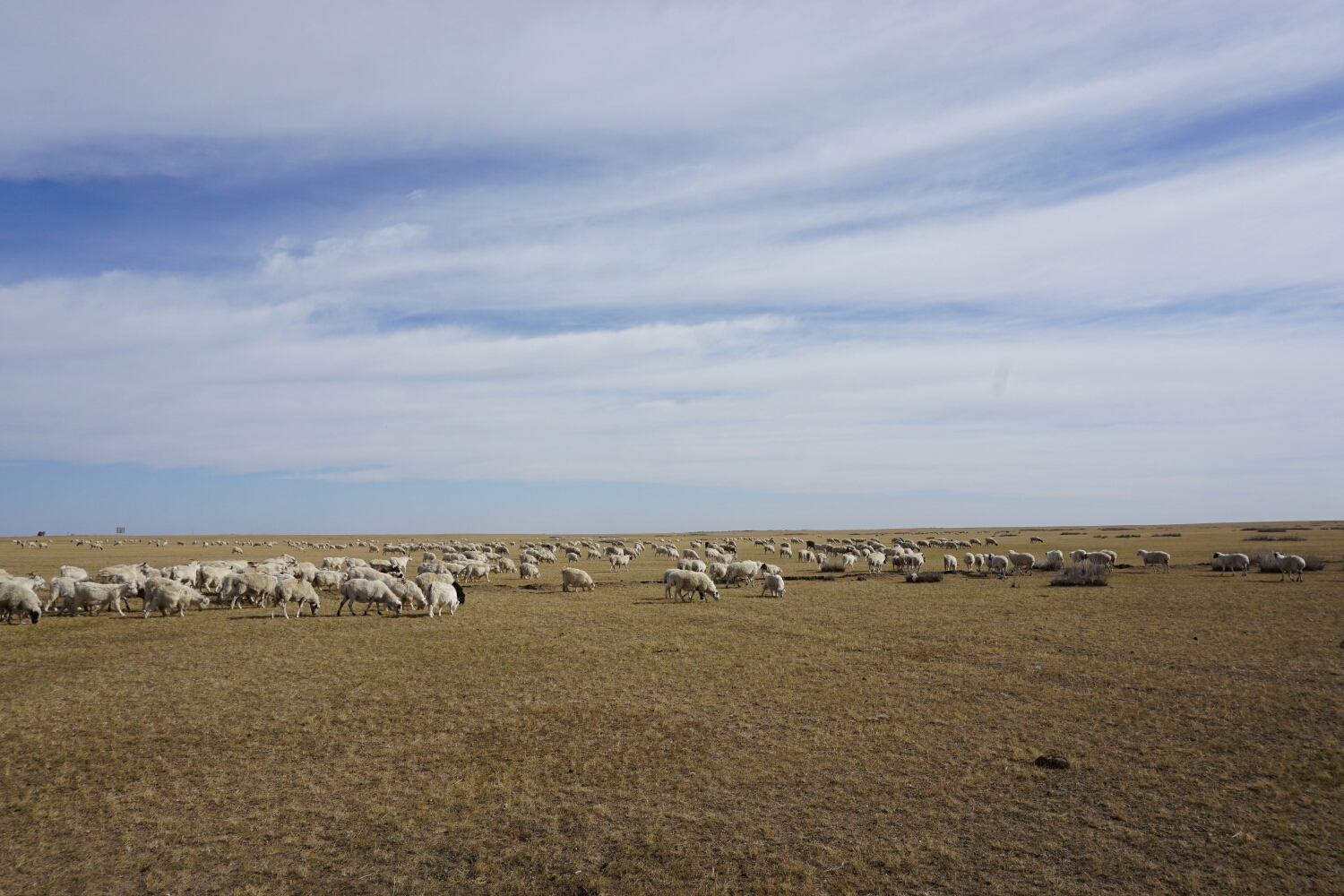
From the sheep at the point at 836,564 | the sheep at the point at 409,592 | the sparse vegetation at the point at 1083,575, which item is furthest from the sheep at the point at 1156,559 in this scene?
the sheep at the point at 409,592

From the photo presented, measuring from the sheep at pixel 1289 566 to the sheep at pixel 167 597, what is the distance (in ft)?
152

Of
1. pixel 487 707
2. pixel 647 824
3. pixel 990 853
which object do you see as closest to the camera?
pixel 990 853

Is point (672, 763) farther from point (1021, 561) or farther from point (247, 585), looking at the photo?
point (1021, 561)

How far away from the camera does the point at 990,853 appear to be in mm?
7719

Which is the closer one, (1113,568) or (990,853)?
(990,853)

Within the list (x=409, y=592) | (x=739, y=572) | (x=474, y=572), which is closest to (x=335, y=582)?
(x=409, y=592)

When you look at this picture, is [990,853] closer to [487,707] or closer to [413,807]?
[413,807]

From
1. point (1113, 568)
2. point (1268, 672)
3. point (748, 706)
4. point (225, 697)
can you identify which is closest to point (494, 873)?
point (748, 706)

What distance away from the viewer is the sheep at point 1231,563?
37406 millimetres

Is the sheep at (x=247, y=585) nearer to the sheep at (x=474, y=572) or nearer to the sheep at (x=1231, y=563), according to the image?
the sheep at (x=474, y=572)

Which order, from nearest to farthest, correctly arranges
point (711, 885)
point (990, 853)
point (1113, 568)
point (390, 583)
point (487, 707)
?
point (711, 885) → point (990, 853) → point (487, 707) → point (390, 583) → point (1113, 568)

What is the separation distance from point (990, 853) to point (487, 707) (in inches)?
339

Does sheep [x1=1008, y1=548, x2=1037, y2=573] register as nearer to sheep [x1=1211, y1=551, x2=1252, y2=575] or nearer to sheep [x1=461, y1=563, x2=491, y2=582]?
sheep [x1=1211, y1=551, x2=1252, y2=575]

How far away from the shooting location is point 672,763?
10195mm
